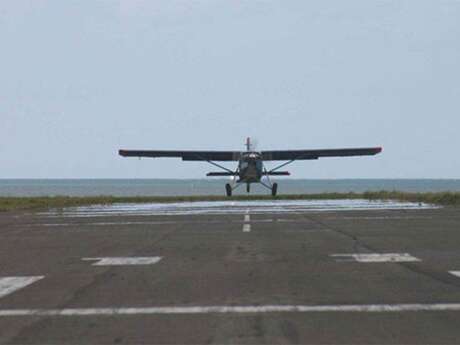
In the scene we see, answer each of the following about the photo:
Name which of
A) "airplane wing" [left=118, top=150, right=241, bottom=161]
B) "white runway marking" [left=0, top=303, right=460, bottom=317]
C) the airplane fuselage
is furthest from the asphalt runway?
"airplane wing" [left=118, top=150, right=241, bottom=161]

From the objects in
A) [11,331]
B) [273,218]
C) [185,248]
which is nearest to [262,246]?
[185,248]

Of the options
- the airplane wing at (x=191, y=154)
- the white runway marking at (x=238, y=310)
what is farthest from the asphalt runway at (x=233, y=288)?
the airplane wing at (x=191, y=154)

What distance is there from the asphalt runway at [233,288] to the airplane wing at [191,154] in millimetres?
39169

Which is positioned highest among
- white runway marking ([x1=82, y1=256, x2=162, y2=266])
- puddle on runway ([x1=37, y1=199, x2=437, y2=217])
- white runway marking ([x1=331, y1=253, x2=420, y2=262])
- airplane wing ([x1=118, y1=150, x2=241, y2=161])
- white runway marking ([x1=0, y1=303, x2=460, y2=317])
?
airplane wing ([x1=118, y1=150, x2=241, y2=161])

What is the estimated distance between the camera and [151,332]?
7168mm

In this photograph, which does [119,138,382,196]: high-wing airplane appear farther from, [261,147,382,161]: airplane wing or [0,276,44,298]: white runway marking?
[0,276,44,298]: white runway marking

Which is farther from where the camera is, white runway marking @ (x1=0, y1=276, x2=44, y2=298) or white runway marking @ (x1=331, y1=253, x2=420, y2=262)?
white runway marking @ (x1=331, y1=253, x2=420, y2=262)

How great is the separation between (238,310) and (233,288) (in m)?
1.54

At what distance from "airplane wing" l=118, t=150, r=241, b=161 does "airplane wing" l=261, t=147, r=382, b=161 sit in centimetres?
249

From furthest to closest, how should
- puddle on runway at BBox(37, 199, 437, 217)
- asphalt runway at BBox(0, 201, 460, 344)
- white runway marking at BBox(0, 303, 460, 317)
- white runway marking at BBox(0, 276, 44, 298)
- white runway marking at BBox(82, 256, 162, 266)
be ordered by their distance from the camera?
puddle on runway at BBox(37, 199, 437, 217), white runway marking at BBox(82, 256, 162, 266), white runway marking at BBox(0, 276, 44, 298), white runway marking at BBox(0, 303, 460, 317), asphalt runway at BBox(0, 201, 460, 344)

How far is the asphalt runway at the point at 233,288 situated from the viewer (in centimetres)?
714

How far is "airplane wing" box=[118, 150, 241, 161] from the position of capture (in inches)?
2256

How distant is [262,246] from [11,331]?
816 centimetres

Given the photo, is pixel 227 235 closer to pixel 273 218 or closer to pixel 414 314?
pixel 273 218
